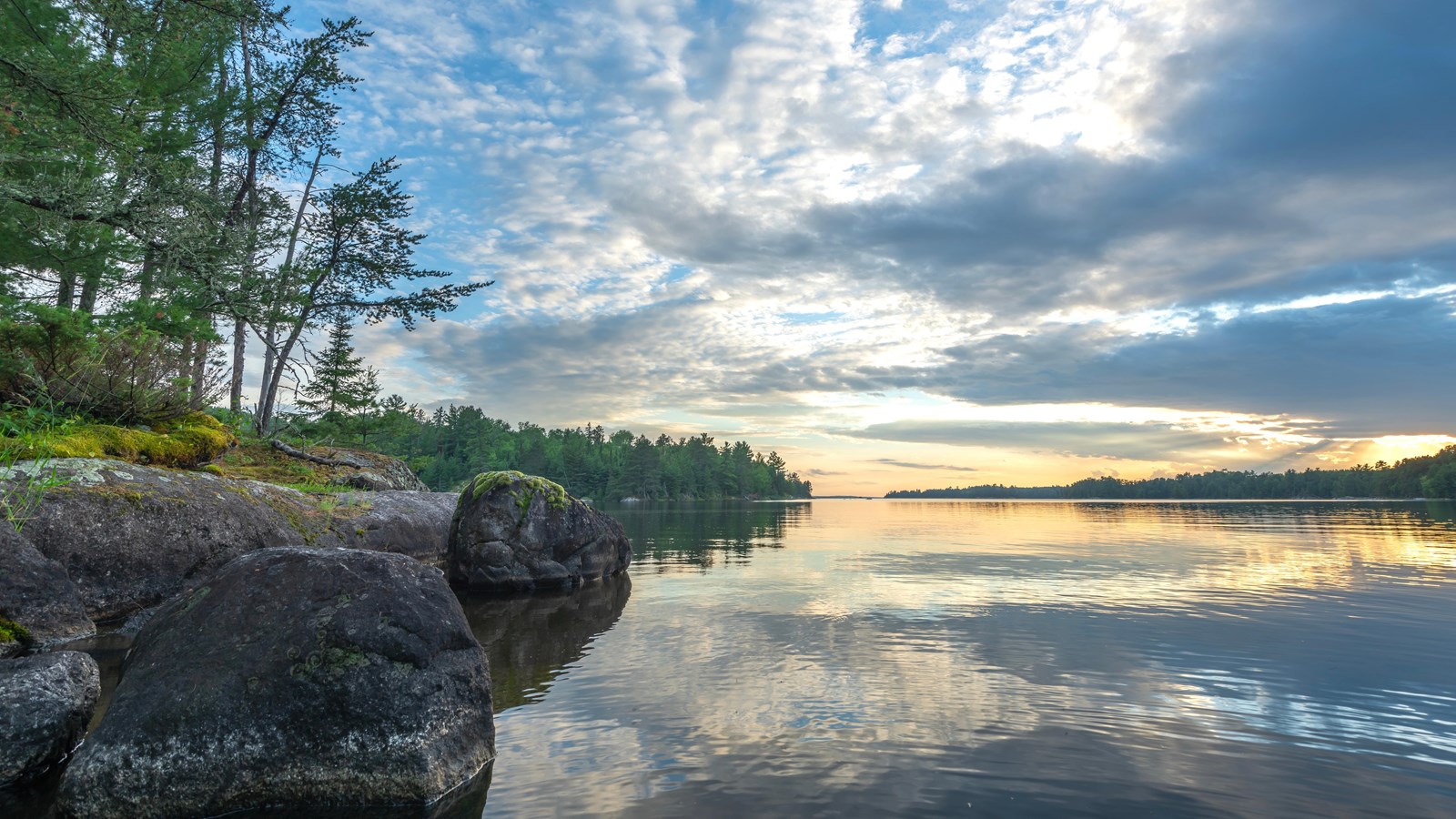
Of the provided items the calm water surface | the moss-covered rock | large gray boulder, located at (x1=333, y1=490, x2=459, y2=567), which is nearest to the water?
the calm water surface

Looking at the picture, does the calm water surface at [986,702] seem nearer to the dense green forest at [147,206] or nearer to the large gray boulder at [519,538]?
the large gray boulder at [519,538]

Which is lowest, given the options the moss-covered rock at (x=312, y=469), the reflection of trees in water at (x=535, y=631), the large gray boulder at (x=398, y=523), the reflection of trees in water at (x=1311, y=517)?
the reflection of trees in water at (x=1311, y=517)

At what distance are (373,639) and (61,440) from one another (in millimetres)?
9882

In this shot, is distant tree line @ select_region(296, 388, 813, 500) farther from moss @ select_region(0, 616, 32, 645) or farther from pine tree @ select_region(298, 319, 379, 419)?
moss @ select_region(0, 616, 32, 645)

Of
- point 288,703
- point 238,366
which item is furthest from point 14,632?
point 238,366

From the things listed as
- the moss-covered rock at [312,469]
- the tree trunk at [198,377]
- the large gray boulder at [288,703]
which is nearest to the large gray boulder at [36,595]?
the large gray boulder at [288,703]

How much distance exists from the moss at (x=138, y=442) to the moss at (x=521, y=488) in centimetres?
606

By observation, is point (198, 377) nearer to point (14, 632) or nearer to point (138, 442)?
point (138, 442)

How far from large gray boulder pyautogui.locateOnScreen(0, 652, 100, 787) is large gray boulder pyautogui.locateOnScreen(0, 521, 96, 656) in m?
3.20

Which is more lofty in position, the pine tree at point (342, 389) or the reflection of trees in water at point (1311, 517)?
the pine tree at point (342, 389)

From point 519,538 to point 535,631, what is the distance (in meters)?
5.97

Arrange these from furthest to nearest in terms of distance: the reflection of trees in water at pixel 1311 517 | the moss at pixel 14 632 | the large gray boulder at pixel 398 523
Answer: the reflection of trees in water at pixel 1311 517 → the large gray boulder at pixel 398 523 → the moss at pixel 14 632

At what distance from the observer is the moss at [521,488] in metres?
17.8

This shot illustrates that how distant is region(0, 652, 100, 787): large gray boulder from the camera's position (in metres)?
5.35
